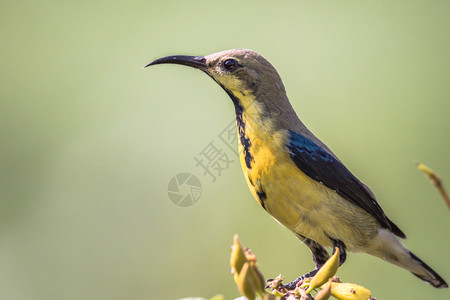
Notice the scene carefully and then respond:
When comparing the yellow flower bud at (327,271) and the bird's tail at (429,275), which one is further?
the bird's tail at (429,275)

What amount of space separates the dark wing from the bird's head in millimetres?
413

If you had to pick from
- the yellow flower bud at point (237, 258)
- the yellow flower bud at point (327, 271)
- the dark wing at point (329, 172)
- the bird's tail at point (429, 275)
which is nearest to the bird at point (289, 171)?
the dark wing at point (329, 172)

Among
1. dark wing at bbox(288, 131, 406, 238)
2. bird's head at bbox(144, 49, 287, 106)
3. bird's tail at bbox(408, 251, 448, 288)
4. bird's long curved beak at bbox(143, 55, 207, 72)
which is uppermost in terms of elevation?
bird's long curved beak at bbox(143, 55, 207, 72)

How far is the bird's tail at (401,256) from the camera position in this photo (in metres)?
4.87

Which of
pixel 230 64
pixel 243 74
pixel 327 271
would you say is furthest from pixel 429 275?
pixel 327 271

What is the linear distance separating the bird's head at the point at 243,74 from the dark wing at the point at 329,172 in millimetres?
413

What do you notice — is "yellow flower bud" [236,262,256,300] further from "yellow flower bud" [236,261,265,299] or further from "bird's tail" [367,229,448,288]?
"bird's tail" [367,229,448,288]

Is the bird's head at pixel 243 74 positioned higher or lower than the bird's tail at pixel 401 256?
higher

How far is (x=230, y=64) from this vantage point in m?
4.54

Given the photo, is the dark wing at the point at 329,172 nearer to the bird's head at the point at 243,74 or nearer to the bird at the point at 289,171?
the bird at the point at 289,171

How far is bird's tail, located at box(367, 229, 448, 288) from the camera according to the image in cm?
487

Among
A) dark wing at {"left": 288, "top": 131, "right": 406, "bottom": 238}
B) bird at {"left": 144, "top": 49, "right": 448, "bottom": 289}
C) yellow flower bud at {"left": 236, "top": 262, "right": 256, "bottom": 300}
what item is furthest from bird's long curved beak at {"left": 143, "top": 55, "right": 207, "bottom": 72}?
yellow flower bud at {"left": 236, "top": 262, "right": 256, "bottom": 300}

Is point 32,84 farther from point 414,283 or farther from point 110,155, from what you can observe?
point 414,283

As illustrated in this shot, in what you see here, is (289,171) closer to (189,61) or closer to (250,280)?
(189,61)
